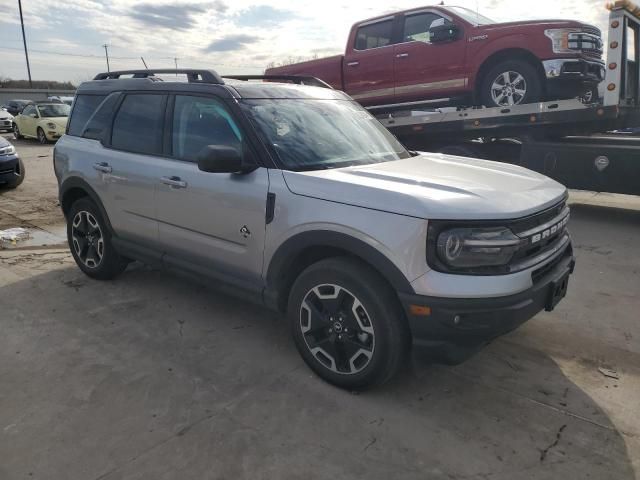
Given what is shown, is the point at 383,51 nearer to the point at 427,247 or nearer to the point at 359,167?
the point at 359,167

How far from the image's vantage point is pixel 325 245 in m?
2.99

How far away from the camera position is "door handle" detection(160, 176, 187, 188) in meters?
3.72

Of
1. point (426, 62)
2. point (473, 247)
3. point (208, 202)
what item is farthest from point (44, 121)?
point (473, 247)

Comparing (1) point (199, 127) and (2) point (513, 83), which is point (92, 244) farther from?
(2) point (513, 83)

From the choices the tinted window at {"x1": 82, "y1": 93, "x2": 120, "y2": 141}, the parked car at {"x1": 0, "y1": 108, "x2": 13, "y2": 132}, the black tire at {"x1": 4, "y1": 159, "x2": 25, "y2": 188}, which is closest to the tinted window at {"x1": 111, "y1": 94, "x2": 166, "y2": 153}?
the tinted window at {"x1": 82, "y1": 93, "x2": 120, "y2": 141}

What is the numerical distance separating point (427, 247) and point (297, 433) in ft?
3.83

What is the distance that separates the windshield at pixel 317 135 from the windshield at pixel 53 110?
60.3ft

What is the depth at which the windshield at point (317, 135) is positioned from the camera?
11.0ft

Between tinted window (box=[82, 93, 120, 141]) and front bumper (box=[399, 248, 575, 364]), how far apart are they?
10.6 ft

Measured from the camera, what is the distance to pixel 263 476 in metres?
2.39

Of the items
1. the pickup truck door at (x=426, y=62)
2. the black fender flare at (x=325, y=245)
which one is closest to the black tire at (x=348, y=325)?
the black fender flare at (x=325, y=245)

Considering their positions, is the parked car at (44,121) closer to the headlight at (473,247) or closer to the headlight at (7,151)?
the headlight at (7,151)

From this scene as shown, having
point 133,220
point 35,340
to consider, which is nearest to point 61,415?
point 35,340

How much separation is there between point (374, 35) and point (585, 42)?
3263 millimetres
